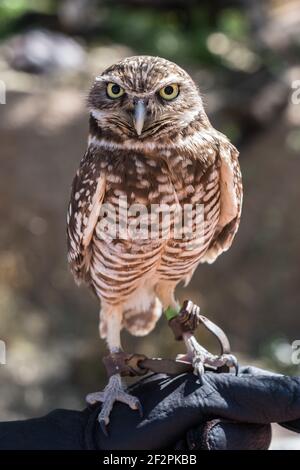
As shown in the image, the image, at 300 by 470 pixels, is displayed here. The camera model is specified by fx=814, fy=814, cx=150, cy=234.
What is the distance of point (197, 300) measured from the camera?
24.4ft

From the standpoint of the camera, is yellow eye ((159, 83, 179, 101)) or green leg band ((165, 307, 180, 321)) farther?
green leg band ((165, 307, 180, 321))

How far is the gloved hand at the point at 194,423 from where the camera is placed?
2.54 metres

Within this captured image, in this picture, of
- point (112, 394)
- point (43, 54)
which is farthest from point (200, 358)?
point (43, 54)

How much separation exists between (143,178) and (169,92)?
0.33 metres

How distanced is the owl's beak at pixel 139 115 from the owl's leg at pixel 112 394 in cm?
91

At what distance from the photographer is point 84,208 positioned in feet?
10.3

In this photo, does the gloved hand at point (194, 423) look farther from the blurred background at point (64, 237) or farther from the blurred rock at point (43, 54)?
the blurred rock at point (43, 54)

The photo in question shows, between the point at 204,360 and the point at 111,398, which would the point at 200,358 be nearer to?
the point at 204,360

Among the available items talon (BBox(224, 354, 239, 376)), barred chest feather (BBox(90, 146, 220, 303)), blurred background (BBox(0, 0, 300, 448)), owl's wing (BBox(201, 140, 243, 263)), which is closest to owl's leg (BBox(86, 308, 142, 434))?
barred chest feather (BBox(90, 146, 220, 303))

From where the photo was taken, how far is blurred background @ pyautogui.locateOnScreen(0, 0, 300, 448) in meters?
7.32

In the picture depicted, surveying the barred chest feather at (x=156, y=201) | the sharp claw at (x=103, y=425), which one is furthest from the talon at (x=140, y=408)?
the barred chest feather at (x=156, y=201)

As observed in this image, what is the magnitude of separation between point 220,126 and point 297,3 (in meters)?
4.06

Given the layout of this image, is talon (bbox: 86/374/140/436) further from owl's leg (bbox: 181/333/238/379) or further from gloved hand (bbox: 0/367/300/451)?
owl's leg (bbox: 181/333/238/379)
